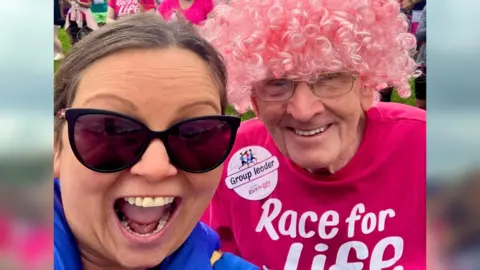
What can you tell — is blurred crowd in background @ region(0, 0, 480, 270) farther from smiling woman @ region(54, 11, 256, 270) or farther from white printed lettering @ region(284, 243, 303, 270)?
white printed lettering @ region(284, 243, 303, 270)

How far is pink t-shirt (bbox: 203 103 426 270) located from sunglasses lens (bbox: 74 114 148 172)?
27 centimetres

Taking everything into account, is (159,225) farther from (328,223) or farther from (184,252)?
(328,223)

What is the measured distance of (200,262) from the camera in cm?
113

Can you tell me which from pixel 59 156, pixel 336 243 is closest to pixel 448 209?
pixel 336 243

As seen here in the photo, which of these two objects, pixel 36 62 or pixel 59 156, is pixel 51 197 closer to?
pixel 59 156

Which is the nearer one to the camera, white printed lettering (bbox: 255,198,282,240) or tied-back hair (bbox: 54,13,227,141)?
tied-back hair (bbox: 54,13,227,141)

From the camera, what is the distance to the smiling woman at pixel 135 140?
1.00 m

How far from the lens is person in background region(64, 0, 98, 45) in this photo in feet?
3.52

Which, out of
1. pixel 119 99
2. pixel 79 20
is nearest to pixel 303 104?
pixel 119 99

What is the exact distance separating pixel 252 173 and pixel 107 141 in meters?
0.36

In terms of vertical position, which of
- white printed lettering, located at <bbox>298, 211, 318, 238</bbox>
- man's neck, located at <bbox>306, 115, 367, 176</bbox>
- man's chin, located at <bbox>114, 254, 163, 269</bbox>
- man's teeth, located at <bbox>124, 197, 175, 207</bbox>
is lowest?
man's chin, located at <bbox>114, 254, 163, 269</bbox>

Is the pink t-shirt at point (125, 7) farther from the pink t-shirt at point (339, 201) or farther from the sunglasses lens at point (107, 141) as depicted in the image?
the pink t-shirt at point (339, 201)

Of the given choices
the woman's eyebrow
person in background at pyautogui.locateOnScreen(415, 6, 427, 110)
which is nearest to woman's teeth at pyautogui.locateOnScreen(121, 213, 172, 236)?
the woman's eyebrow

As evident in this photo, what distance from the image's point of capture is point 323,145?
117 cm
